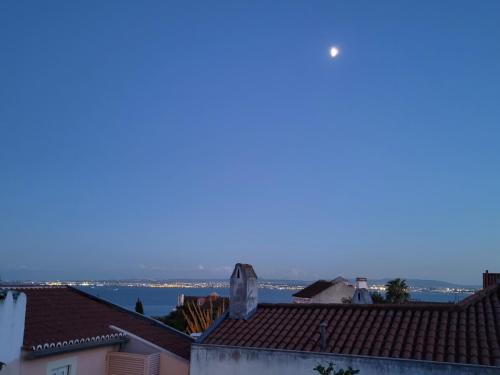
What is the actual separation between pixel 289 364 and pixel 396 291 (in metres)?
41.3

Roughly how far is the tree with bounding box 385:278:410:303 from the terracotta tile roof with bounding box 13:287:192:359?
3773 centimetres

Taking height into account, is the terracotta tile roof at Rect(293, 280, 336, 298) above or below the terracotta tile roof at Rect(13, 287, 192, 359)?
below

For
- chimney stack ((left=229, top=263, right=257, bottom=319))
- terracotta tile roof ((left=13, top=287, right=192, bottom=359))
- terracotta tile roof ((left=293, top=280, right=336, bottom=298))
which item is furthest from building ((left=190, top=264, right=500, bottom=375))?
terracotta tile roof ((left=293, top=280, right=336, bottom=298))

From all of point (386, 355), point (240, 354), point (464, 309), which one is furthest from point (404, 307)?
point (240, 354)

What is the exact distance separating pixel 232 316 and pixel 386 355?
20.8ft

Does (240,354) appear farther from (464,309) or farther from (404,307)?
(464,309)

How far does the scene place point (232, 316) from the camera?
17.7 m

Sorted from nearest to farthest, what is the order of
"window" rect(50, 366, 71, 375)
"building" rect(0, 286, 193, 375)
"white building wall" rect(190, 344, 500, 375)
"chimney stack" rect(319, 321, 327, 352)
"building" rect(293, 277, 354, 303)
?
"white building wall" rect(190, 344, 500, 375), "building" rect(0, 286, 193, 375), "window" rect(50, 366, 71, 375), "chimney stack" rect(319, 321, 327, 352), "building" rect(293, 277, 354, 303)

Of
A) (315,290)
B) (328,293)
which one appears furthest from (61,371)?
(315,290)

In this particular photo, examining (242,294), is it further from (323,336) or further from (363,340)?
(363,340)


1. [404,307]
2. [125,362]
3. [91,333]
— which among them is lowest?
[125,362]

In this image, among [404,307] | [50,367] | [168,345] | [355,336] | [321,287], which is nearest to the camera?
[50,367]

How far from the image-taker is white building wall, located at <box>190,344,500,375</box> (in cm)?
1230

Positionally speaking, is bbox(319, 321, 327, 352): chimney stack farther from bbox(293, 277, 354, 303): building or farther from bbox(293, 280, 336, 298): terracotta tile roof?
bbox(293, 280, 336, 298): terracotta tile roof
